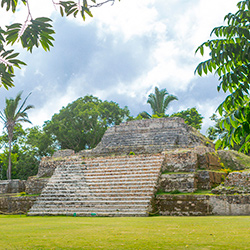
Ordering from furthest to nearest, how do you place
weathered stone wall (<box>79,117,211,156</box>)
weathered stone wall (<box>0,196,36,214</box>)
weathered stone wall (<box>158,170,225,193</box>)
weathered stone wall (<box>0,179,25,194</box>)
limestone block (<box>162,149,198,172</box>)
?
weathered stone wall (<box>79,117,211,156</box>)
weathered stone wall (<box>0,179,25,194</box>)
weathered stone wall (<box>0,196,36,214</box>)
limestone block (<box>162,149,198,172</box>)
weathered stone wall (<box>158,170,225,193</box>)

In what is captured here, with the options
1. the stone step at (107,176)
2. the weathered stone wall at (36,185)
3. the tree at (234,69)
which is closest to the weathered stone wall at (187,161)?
the stone step at (107,176)

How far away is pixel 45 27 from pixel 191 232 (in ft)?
11.8

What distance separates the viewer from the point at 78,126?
2645 cm

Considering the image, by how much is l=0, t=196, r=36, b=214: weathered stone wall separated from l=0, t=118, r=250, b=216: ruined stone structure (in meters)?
0.64

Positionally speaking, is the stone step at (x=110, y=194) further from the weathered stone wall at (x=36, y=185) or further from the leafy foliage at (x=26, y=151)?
the leafy foliage at (x=26, y=151)

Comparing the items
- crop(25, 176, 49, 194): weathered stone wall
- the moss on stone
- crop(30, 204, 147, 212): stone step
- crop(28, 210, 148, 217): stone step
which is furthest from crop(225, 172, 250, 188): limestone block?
crop(25, 176, 49, 194): weathered stone wall

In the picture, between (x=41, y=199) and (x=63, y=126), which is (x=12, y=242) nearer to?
(x=41, y=199)

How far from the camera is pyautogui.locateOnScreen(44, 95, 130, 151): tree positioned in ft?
85.8

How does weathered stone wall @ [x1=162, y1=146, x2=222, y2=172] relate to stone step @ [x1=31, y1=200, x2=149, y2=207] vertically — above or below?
above

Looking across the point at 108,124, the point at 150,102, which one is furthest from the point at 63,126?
the point at 150,102

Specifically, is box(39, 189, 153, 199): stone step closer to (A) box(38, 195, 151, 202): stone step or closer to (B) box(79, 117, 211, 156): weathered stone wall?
(A) box(38, 195, 151, 202): stone step

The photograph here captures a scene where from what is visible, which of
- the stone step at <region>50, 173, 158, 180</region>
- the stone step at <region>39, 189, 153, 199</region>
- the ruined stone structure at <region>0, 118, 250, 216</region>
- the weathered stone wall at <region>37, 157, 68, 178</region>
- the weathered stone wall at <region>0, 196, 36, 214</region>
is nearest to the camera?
the ruined stone structure at <region>0, 118, 250, 216</region>

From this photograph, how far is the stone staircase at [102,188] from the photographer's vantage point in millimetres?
9766

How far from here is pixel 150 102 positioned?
3027cm
